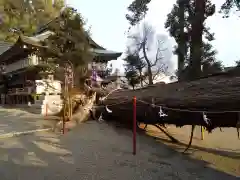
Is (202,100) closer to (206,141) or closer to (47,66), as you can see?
(206,141)

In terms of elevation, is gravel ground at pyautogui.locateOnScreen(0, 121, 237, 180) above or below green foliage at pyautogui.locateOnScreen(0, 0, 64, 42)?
below

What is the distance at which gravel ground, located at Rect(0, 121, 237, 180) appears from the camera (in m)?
3.96

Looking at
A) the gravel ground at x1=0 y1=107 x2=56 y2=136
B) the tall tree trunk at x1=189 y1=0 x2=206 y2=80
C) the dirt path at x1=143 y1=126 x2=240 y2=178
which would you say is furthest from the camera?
the tall tree trunk at x1=189 y1=0 x2=206 y2=80

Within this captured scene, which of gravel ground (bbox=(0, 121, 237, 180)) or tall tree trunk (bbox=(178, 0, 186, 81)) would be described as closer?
gravel ground (bbox=(0, 121, 237, 180))

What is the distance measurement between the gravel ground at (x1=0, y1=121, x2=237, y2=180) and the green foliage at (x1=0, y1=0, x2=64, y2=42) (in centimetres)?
2355

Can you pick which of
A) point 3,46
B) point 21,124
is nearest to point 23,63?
point 3,46

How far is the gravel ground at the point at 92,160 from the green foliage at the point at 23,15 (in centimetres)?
2355

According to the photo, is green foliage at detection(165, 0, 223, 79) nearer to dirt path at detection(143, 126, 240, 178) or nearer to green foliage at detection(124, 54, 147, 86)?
dirt path at detection(143, 126, 240, 178)

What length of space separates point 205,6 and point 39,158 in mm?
9586

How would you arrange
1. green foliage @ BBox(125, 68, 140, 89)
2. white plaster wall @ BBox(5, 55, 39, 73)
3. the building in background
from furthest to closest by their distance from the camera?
green foliage @ BBox(125, 68, 140, 89), white plaster wall @ BBox(5, 55, 39, 73), the building in background

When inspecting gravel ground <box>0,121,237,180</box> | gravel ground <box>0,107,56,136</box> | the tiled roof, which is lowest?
gravel ground <box>0,121,237,180</box>

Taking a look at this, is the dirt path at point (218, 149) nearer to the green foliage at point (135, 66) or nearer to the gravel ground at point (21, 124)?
the gravel ground at point (21, 124)

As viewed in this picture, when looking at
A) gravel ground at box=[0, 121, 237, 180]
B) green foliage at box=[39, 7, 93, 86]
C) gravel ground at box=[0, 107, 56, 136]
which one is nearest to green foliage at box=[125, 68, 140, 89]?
green foliage at box=[39, 7, 93, 86]

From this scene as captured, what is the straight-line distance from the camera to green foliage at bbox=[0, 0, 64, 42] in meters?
26.7
